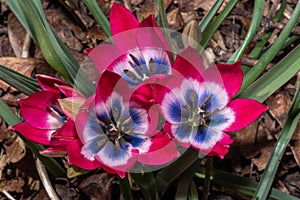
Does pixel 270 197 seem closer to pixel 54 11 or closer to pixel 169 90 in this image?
pixel 169 90

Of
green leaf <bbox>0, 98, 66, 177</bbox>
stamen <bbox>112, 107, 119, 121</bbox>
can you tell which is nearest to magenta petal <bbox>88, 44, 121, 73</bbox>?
stamen <bbox>112, 107, 119, 121</bbox>

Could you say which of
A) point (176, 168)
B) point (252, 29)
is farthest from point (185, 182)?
point (252, 29)

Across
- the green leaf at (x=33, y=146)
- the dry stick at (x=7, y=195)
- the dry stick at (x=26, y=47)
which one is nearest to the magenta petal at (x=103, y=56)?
the green leaf at (x=33, y=146)

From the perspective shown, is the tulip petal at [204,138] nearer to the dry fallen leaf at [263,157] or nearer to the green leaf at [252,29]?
the green leaf at [252,29]

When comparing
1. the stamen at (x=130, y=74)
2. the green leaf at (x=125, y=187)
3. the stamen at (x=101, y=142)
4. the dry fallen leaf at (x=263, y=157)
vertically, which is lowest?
the dry fallen leaf at (x=263, y=157)

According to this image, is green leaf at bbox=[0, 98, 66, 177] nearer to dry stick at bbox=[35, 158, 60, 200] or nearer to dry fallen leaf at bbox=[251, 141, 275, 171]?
dry stick at bbox=[35, 158, 60, 200]

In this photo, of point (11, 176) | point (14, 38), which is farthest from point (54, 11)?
point (11, 176)
